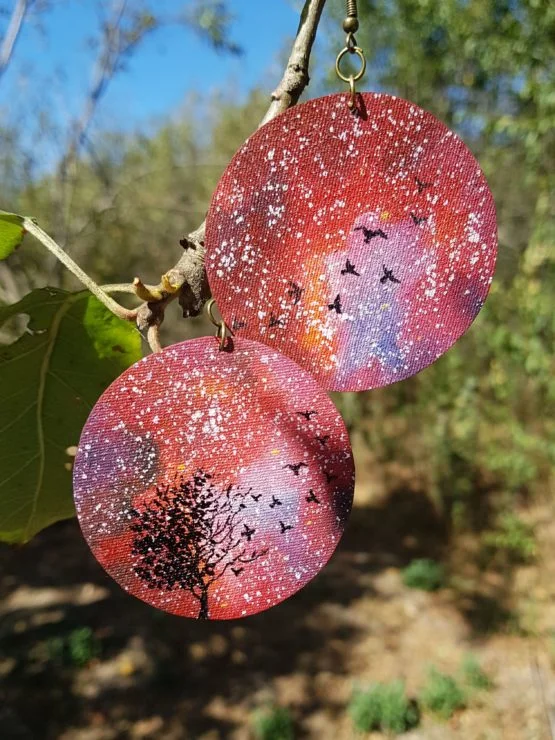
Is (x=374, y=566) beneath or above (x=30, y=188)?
beneath

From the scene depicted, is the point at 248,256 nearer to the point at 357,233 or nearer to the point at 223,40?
the point at 357,233

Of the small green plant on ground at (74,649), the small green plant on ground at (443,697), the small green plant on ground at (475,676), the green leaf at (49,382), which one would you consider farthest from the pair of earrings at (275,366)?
the small green plant on ground at (74,649)

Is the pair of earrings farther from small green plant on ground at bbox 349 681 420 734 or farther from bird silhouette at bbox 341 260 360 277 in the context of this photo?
small green plant on ground at bbox 349 681 420 734

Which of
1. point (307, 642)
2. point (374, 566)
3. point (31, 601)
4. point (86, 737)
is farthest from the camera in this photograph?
point (374, 566)

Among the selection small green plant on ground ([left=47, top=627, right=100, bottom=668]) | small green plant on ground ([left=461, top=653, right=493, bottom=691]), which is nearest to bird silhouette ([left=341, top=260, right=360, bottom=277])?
small green plant on ground ([left=461, top=653, right=493, bottom=691])

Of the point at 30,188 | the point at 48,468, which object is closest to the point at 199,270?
the point at 48,468

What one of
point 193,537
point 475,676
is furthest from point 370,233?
point 475,676

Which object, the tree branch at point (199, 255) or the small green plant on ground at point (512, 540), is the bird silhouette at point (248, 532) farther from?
the small green plant on ground at point (512, 540)

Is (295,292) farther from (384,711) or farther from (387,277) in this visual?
(384,711)
